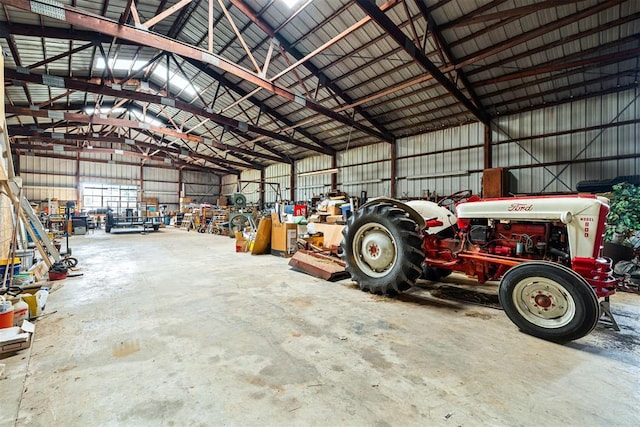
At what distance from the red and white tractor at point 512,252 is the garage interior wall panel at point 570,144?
710cm

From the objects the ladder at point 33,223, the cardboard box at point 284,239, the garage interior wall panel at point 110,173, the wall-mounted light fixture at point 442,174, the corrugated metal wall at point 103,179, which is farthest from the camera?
the garage interior wall panel at point 110,173

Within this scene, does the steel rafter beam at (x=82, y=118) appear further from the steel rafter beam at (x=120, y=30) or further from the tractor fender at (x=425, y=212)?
the tractor fender at (x=425, y=212)

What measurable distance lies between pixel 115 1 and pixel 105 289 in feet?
25.8

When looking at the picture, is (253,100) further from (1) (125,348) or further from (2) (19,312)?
(1) (125,348)

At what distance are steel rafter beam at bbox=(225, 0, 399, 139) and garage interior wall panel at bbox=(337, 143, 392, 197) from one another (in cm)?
228

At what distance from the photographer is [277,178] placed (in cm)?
2102

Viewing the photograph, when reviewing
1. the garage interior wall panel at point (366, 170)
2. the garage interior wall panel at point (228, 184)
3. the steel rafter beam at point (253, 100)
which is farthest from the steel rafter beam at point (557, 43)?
the garage interior wall panel at point (228, 184)

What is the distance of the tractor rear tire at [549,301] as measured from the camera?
2.28 metres

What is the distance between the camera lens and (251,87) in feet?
38.9

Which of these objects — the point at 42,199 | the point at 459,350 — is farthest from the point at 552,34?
the point at 42,199

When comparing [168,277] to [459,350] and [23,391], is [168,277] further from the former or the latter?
[459,350]

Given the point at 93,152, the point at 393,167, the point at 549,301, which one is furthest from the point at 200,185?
the point at 549,301

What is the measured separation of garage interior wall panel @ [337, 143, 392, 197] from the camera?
13383 mm

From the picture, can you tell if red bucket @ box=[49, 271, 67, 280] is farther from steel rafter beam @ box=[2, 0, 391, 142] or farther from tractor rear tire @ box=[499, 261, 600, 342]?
tractor rear tire @ box=[499, 261, 600, 342]
